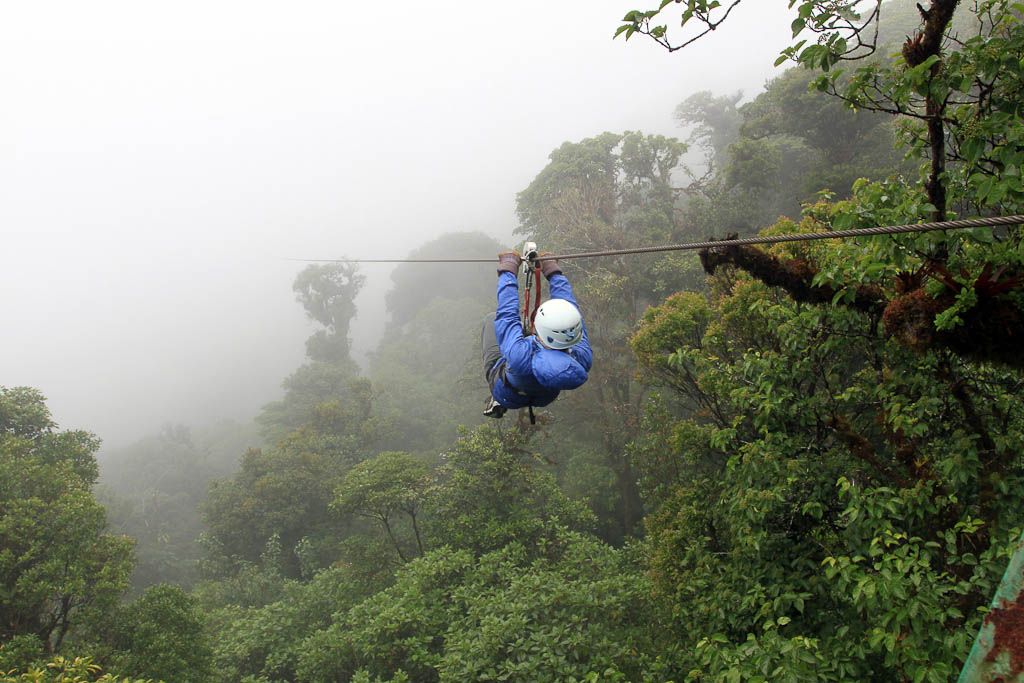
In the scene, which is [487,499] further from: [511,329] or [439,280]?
[439,280]

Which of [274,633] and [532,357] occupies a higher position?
[532,357]

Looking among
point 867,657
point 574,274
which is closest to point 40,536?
point 867,657

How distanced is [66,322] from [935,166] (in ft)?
363

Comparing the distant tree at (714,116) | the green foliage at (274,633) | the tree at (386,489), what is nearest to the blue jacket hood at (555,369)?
the green foliage at (274,633)

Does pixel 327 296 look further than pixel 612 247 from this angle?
Yes

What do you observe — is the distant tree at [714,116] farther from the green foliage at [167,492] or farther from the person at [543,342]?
the green foliage at [167,492]

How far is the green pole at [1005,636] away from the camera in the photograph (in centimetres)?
66

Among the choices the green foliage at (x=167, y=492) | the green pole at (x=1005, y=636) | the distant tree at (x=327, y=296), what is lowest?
the green foliage at (x=167, y=492)

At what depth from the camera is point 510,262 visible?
330cm

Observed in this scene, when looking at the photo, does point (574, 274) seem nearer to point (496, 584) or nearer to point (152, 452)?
point (496, 584)

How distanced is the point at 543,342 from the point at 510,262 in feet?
1.88

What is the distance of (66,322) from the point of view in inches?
3260

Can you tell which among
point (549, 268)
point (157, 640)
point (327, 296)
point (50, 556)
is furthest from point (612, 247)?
point (327, 296)

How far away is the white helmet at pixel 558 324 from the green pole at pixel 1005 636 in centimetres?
250
